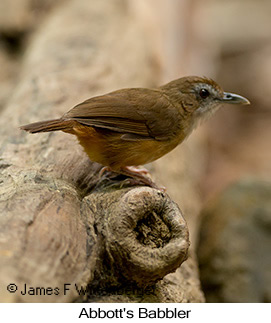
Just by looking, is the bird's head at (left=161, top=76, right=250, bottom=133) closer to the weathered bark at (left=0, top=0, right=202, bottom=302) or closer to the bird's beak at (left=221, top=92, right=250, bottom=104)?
the bird's beak at (left=221, top=92, right=250, bottom=104)

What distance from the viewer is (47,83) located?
15.5 feet

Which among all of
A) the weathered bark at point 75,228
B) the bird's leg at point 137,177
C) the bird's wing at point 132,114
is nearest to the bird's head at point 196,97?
the bird's wing at point 132,114

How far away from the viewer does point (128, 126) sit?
140 inches

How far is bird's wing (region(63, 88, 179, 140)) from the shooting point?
3.39 meters

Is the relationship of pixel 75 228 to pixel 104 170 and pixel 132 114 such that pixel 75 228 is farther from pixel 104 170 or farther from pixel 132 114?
pixel 132 114

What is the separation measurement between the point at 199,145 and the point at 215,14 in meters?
6.90

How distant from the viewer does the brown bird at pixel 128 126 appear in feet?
11.0

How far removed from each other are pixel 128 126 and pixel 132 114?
111 millimetres

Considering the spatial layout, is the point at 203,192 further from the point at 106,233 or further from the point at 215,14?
the point at 215,14

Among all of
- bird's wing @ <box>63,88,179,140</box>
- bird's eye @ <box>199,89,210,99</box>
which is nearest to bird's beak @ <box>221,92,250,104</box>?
bird's eye @ <box>199,89,210,99</box>

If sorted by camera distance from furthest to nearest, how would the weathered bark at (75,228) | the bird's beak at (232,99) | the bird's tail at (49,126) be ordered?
1. the bird's beak at (232,99)
2. the bird's tail at (49,126)
3. the weathered bark at (75,228)

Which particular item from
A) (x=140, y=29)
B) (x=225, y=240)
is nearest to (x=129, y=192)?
(x=225, y=240)

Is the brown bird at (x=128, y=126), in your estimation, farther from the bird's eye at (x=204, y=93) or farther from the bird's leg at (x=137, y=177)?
the bird's eye at (x=204, y=93)

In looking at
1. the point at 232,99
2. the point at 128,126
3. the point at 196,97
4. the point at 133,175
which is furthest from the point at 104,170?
the point at 232,99
